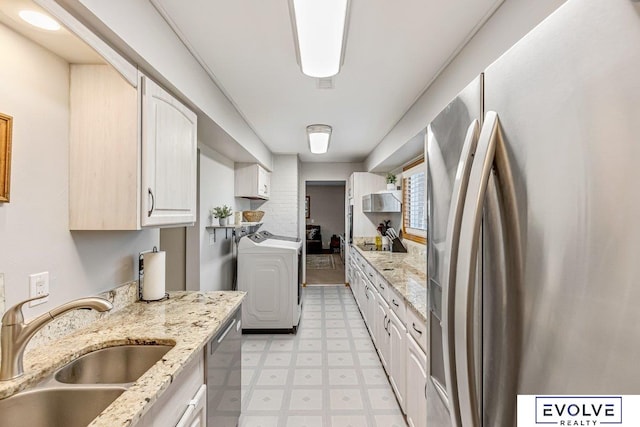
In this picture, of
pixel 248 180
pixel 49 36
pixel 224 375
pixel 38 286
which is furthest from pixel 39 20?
pixel 248 180

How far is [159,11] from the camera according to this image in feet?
5.08

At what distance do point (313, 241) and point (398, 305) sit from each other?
7.68 meters

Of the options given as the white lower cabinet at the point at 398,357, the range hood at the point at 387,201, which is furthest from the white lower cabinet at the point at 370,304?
the range hood at the point at 387,201

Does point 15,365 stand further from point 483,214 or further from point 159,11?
point 159,11

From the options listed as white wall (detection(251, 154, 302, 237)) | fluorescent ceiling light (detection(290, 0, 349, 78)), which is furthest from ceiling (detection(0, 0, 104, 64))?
white wall (detection(251, 154, 302, 237))

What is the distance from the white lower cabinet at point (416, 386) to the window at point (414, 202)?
6.74 feet

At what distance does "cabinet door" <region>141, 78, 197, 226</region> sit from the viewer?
1.44 metres

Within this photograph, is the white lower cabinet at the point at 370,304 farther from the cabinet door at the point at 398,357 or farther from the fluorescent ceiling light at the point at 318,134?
the fluorescent ceiling light at the point at 318,134

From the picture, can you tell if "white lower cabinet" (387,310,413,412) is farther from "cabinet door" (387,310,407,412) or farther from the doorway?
the doorway

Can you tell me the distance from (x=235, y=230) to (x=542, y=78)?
13.9 ft

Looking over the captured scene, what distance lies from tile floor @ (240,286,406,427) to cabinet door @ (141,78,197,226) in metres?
1.50

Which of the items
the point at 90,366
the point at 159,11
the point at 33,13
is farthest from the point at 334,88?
the point at 90,366

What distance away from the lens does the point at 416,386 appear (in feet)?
5.71

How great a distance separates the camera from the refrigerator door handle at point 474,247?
55 cm
